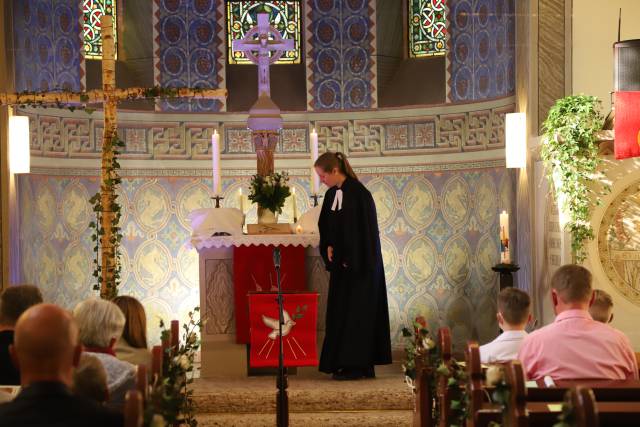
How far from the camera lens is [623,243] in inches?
336

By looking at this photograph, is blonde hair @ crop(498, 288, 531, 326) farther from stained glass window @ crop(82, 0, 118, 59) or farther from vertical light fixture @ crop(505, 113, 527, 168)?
stained glass window @ crop(82, 0, 118, 59)

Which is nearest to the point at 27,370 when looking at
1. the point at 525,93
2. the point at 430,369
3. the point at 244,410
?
the point at 430,369

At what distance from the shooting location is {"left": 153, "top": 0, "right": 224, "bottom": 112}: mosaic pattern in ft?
38.9

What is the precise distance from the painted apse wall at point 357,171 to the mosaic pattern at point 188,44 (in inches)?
3.9

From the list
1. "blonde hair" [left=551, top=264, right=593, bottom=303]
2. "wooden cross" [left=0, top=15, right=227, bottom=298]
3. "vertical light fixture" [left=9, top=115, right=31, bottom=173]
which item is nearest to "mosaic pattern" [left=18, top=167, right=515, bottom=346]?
"vertical light fixture" [left=9, top=115, right=31, bottom=173]

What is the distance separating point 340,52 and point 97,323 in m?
7.91

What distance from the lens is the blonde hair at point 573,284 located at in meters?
4.64

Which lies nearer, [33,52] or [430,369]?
[430,369]

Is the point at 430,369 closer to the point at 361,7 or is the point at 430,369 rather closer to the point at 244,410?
the point at 244,410

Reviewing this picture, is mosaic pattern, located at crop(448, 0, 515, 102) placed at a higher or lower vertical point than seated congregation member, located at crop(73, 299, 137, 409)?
higher

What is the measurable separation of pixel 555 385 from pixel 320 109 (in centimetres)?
785

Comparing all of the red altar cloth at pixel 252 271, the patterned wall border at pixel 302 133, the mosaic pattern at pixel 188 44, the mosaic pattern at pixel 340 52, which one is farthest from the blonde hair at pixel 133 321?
the mosaic pattern at pixel 340 52

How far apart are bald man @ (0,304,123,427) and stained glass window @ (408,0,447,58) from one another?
911 centimetres

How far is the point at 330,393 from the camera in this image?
25.6 feet
